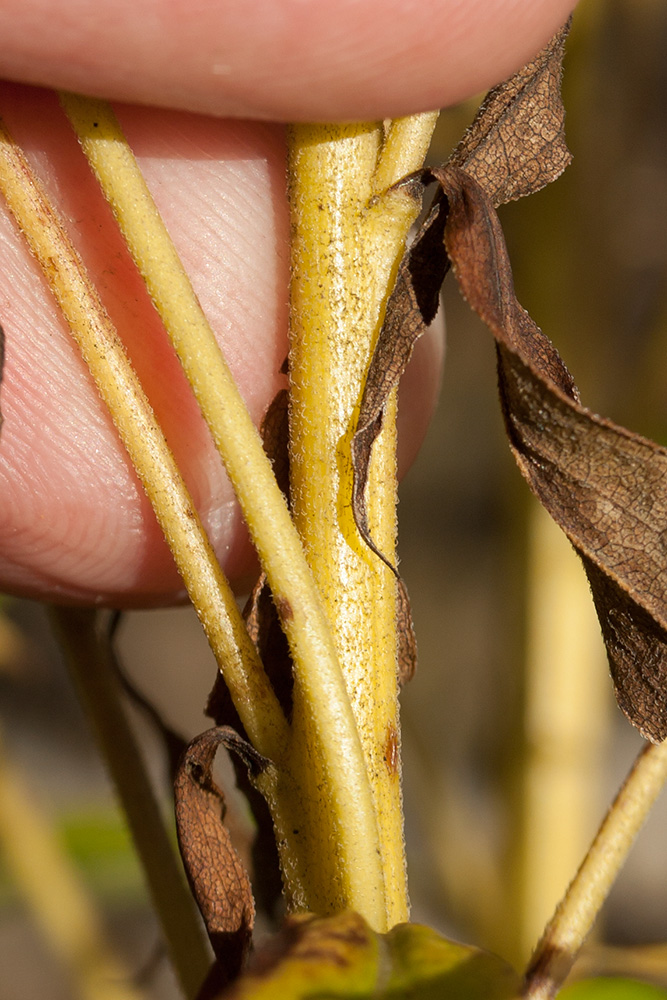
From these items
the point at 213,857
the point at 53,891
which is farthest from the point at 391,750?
the point at 53,891

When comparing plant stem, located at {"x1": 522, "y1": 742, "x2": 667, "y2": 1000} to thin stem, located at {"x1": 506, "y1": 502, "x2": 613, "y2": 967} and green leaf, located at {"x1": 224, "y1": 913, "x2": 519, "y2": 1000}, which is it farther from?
thin stem, located at {"x1": 506, "y1": 502, "x2": 613, "y2": 967}

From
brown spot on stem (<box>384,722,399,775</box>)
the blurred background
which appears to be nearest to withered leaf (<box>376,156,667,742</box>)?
brown spot on stem (<box>384,722,399,775</box>)

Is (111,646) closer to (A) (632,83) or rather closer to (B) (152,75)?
(B) (152,75)

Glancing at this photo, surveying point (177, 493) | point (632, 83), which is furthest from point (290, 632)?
point (632, 83)

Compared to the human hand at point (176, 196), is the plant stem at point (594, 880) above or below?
below

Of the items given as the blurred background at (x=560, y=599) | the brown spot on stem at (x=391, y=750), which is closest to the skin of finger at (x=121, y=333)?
the brown spot on stem at (x=391, y=750)

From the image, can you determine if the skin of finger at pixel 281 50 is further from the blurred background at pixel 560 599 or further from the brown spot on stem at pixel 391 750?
the blurred background at pixel 560 599

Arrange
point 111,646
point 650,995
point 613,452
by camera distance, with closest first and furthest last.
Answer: point 613,452 → point 111,646 → point 650,995
